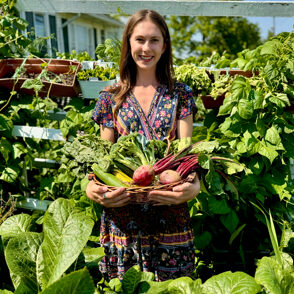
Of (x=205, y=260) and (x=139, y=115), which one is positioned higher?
(x=139, y=115)

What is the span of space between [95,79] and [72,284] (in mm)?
1804

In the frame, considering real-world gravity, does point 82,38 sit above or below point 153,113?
above

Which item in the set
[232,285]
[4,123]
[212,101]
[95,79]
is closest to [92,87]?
[95,79]

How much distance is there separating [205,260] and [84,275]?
1737 mm

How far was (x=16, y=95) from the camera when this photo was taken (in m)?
3.04

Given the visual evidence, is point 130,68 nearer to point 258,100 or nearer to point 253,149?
point 258,100

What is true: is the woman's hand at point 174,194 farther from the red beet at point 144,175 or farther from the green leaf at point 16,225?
the green leaf at point 16,225

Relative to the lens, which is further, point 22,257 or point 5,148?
point 5,148

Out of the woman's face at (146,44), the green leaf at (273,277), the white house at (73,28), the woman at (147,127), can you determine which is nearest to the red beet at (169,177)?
the woman at (147,127)

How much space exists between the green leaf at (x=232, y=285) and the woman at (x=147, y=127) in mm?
470

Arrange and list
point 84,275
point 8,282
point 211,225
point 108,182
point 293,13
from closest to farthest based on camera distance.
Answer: point 84,275 → point 108,182 → point 8,282 → point 211,225 → point 293,13

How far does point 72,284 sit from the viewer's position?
1.13 metres

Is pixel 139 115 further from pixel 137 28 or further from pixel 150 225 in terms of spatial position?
pixel 150 225

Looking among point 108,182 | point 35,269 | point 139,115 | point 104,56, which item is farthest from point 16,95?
point 35,269
